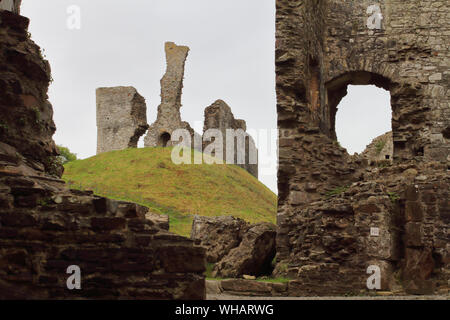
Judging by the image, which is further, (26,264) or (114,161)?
(114,161)

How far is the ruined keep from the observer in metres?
10.8

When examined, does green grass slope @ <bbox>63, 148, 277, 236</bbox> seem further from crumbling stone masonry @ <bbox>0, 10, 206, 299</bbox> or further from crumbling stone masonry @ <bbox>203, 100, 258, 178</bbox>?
crumbling stone masonry @ <bbox>0, 10, 206, 299</bbox>

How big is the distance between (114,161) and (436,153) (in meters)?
24.5

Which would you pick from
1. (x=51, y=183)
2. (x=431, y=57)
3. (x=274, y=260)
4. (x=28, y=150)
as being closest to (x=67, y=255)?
(x=51, y=183)

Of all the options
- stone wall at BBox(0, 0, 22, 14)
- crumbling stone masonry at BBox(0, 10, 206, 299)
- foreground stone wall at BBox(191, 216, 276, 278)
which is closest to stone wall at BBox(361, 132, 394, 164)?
foreground stone wall at BBox(191, 216, 276, 278)

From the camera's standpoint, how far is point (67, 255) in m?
6.14

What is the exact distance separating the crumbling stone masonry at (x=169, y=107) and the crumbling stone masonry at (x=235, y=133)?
305 cm

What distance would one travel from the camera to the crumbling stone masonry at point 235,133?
43.4 m

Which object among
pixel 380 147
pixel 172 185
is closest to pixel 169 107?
pixel 172 185

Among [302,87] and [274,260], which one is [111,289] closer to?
[274,260]

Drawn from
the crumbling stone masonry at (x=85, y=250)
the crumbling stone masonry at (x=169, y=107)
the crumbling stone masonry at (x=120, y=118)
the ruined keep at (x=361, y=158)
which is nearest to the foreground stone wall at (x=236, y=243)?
the ruined keep at (x=361, y=158)

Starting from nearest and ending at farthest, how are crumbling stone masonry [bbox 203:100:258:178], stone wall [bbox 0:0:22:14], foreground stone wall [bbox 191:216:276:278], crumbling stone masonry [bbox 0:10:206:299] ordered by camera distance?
crumbling stone masonry [bbox 0:10:206:299] → stone wall [bbox 0:0:22:14] → foreground stone wall [bbox 191:216:276:278] → crumbling stone masonry [bbox 203:100:258:178]

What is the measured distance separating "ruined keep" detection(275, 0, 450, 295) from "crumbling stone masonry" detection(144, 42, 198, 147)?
1199 inches
